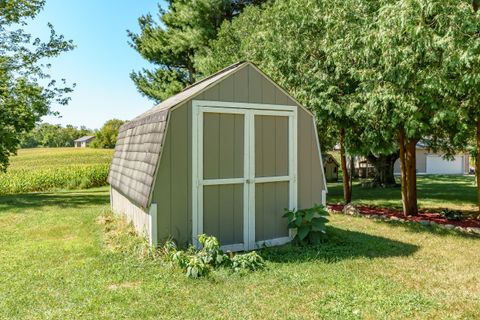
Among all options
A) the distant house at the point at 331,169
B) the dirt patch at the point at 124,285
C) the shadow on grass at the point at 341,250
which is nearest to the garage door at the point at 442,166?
the distant house at the point at 331,169

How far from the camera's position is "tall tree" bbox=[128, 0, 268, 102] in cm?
1619

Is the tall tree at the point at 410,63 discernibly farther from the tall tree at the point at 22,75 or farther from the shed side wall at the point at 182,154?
the tall tree at the point at 22,75

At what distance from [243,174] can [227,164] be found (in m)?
0.32

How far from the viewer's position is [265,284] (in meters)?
3.99

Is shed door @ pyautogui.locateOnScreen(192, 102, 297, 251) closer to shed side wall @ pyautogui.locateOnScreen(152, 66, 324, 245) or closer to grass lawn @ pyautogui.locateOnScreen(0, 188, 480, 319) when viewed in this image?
shed side wall @ pyautogui.locateOnScreen(152, 66, 324, 245)

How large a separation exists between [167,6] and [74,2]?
9.17 metres

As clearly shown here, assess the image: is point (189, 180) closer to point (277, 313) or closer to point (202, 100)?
point (202, 100)

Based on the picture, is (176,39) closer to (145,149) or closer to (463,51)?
(145,149)

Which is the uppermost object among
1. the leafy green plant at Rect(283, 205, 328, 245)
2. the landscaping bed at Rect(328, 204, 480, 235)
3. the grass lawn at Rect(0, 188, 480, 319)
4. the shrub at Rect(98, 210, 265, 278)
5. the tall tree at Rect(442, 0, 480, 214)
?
the tall tree at Rect(442, 0, 480, 214)

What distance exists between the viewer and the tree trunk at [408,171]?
9.05 meters

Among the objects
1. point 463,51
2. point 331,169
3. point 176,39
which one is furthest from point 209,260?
point 331,169

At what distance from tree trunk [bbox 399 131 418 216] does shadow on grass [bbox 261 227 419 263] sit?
131 inches

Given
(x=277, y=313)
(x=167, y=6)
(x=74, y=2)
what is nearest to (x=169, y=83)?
(x=167, y=6)

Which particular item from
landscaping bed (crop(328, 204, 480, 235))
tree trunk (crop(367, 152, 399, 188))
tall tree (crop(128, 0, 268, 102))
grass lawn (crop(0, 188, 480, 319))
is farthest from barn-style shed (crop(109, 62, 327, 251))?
tree trunk (crop(367, 152, 399, 188))
